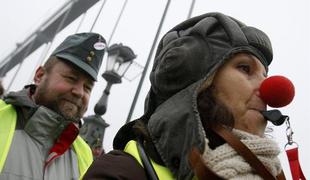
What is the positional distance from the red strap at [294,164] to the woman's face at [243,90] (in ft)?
0.32

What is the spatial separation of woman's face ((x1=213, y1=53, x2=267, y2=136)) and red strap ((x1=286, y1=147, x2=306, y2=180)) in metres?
0.10

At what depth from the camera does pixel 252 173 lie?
3.01ft

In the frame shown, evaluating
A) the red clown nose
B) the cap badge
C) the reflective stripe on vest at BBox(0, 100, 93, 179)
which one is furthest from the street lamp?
the red clown nose

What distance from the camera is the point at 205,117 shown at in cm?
110

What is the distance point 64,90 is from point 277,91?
4.75ft

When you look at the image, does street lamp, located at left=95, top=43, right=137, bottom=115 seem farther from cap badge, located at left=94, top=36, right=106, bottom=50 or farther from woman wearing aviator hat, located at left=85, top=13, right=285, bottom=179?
woman wearing aviator hat, located at left=85, top=13, right=285, bottom=179

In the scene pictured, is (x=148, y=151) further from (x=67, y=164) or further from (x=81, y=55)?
(x=81, y=55)

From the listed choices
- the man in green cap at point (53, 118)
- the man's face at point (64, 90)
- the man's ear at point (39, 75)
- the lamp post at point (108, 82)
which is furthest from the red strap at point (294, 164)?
the lamp post at point (108, 82)

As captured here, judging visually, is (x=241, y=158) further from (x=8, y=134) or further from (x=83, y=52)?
(x=83, y=52)

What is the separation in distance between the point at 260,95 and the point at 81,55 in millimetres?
1486

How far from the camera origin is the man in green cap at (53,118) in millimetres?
1599

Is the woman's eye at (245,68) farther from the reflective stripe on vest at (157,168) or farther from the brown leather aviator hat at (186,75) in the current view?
the reflective stripe on vest at (157,168)

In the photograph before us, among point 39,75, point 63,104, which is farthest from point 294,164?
point 39,75

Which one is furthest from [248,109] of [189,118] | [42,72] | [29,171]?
[42,72]
